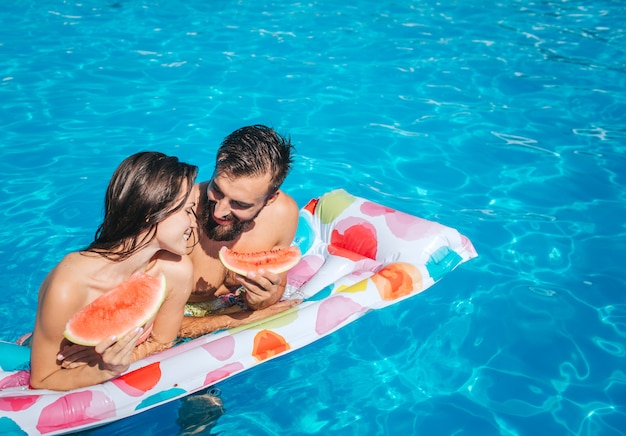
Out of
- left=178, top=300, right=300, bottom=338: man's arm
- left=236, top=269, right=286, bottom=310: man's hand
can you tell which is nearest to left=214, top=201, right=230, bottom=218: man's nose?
left=236, top=269, right=286, bottom=310: man's hand

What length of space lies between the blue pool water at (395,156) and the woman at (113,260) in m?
0.79

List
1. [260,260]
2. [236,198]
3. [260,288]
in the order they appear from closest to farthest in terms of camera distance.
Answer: [236,198] < [260,288] < [260,260]

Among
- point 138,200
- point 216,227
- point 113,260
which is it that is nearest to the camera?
point 138,200

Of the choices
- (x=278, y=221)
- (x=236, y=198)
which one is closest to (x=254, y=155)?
(x=236, y=198)

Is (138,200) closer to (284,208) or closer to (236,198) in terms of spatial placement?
(236,198)

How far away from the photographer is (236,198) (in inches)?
171

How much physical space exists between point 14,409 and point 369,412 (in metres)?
2.37

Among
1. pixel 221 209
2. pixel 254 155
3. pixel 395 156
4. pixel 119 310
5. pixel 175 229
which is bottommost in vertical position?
pixel 395 156

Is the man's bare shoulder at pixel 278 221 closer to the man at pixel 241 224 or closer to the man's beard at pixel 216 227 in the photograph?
the man at pixel 241 224

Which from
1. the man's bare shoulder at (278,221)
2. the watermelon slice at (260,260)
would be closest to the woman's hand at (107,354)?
the watermelon slice at (260,260)

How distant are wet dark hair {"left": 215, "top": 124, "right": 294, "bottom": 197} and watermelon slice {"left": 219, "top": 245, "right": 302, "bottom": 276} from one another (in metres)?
0.46

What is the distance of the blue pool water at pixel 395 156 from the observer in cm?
484

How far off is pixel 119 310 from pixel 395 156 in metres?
4.96

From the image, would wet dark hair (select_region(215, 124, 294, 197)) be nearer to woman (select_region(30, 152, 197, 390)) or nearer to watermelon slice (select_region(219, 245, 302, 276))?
watermelon slice (select_region(219, 245, 302, 276))
